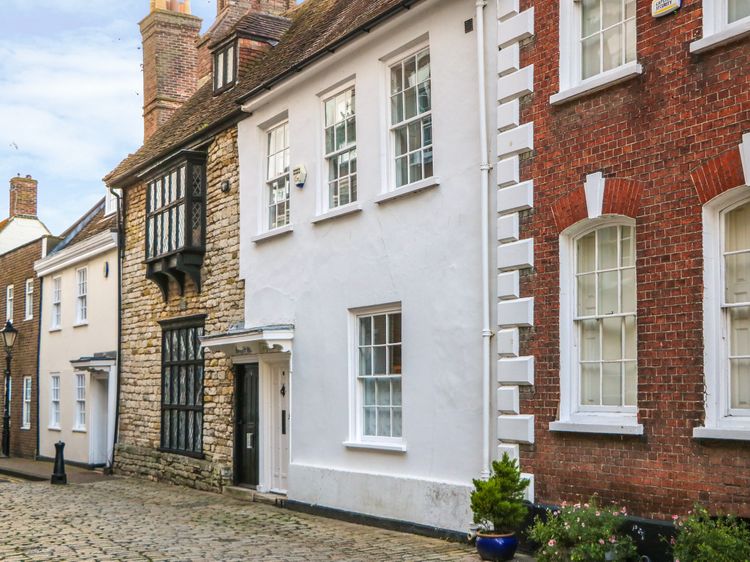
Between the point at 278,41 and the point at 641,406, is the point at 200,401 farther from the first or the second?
the point at 641,406

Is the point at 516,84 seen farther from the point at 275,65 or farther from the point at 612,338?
the point at 275,65

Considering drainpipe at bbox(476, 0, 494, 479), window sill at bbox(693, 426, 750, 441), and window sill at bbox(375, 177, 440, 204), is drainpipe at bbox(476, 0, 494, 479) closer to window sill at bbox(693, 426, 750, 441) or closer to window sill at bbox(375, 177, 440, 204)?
window sill at bbox(375, 177, 440, 204)

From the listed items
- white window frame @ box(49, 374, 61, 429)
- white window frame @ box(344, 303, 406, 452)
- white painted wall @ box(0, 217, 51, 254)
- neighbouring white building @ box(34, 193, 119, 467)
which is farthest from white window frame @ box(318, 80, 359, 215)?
white painted wall @ box(0, 217, 51, 254)

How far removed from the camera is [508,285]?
10.5 metres

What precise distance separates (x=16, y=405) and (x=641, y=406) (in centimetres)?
2649

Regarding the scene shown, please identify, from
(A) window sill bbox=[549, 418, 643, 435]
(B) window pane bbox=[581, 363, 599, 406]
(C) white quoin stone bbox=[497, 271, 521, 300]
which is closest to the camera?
(A) window sill bbox=[549, 418, 643, 435]

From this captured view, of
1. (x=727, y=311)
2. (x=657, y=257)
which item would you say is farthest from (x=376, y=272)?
(x=727, y=311)

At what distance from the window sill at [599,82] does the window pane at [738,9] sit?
937 mm

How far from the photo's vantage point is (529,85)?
10.5m

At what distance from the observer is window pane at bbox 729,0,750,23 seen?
27.8 ft

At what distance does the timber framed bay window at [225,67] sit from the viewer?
18906 mm

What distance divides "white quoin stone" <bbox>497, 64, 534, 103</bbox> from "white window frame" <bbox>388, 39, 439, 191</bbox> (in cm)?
143

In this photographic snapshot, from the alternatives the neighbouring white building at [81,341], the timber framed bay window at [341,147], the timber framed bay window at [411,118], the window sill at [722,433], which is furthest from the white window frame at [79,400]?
the window sill at [722,433]

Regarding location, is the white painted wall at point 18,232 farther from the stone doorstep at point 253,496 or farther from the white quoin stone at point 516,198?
the white quoin stone at point 516,198
